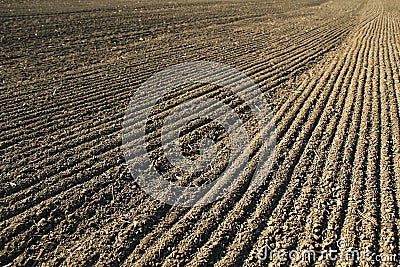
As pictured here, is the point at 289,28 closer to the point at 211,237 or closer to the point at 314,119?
the point at 314,119

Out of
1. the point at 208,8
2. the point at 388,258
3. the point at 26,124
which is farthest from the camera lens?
the point at 208,8

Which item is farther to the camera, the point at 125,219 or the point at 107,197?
the point at 107,197

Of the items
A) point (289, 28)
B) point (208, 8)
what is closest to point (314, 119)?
point (289, 28)

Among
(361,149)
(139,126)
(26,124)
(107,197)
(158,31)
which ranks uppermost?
(158,31)

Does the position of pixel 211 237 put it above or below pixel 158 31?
below

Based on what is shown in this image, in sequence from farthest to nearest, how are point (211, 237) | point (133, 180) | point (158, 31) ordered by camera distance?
1. point (158, 31)
2. point (133, 180)
3. point (211, 237)

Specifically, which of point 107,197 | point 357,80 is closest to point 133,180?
point 107,197

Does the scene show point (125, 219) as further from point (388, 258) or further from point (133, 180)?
point (388, 258)
